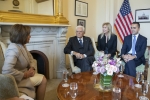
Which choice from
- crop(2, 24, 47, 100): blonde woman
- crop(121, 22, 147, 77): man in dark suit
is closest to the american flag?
crop(121, 22, 147, 77): man in dark suit

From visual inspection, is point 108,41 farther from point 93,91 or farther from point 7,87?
point 7,87

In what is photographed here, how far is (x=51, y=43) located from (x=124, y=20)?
2299 mm

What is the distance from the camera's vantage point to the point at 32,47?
287 centimetres

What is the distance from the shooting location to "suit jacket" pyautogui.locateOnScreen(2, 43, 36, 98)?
1.57 meters

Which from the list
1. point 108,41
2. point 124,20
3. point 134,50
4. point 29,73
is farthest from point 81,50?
point 124,20

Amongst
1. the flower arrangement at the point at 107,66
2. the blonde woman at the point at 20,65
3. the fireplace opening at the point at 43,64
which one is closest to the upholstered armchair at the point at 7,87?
the blonde woman at the point at 20,65

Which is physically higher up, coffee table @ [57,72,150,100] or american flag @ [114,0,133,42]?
american flag @ [114,0,133,42]

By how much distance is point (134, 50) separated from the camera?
2916mm

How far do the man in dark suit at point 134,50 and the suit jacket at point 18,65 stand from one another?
71.4 inches

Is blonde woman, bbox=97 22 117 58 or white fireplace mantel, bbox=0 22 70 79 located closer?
white fireplace mantel, bbox=0 22 70 79

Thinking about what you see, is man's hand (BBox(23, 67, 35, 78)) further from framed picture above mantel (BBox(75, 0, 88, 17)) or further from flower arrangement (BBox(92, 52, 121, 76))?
framed picture above mantel (BBox(75, 0, 88, 17))

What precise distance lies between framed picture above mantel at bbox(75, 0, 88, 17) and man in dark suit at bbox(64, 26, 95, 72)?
114 cm

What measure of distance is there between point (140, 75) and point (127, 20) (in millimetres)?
2894

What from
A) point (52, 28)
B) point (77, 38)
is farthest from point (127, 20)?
point (52, 28)
